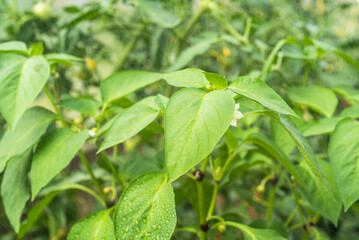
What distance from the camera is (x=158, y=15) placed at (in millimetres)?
643

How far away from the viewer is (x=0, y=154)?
37 centimetres

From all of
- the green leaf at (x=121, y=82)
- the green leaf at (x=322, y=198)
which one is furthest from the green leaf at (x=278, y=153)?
the green leaf at (x=121, y=82)

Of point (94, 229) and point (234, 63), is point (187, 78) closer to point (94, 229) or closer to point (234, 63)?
point (94, 229)

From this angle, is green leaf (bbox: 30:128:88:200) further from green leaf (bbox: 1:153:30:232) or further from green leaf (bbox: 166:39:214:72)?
green leaf (bbox: 166:39:214:72)

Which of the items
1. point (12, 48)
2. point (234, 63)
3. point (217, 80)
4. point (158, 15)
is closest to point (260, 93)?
point (217, 80)

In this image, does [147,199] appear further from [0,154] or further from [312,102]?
[312,102]

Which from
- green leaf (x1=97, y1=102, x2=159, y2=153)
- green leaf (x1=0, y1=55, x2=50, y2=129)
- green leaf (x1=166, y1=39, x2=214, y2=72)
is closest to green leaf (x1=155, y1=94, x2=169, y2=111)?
green leaf (x1=97, y1=102, x2=159, y2=153)

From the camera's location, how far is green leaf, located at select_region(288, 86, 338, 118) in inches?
18.8

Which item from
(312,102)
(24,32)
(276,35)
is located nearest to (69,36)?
(24,32)

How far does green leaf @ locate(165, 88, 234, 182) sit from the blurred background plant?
96 millimetres

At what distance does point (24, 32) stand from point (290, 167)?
623 mm

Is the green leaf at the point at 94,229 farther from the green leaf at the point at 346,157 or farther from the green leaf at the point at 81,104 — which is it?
the green leaf at the point at 346,157

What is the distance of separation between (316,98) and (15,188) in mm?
399

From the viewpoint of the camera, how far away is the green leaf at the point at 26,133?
14.5 inches
